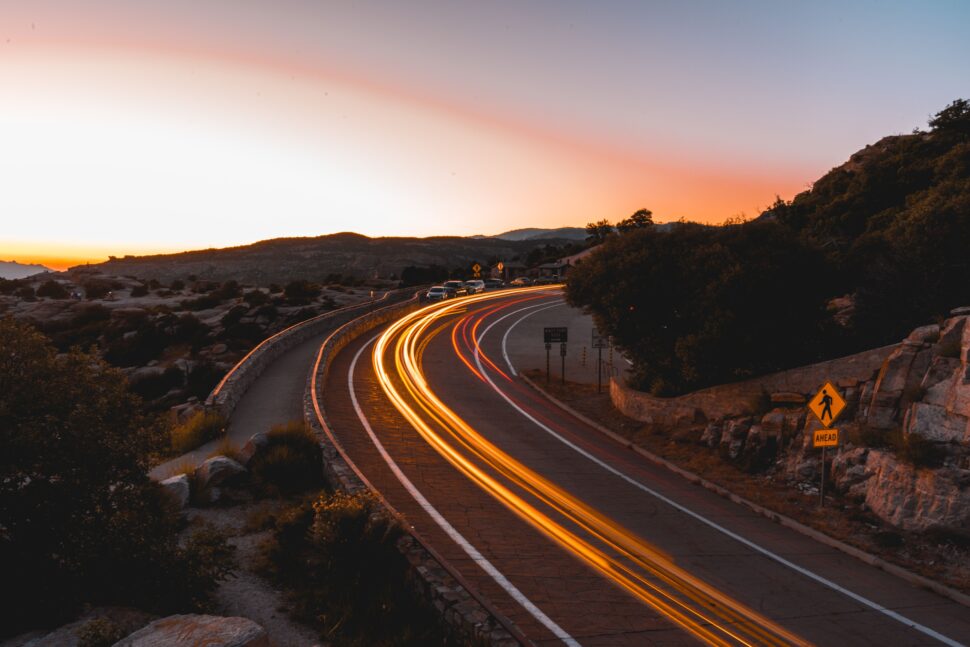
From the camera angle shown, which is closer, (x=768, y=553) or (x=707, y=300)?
(x=768, y=553)

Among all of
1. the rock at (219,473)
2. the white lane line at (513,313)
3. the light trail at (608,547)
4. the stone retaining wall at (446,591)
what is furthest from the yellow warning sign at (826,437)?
the white lane line at (513,313)

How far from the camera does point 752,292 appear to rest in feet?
66.6

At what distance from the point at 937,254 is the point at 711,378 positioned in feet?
35.5

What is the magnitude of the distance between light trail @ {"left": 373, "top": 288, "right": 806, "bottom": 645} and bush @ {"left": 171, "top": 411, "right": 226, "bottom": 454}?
727 cm

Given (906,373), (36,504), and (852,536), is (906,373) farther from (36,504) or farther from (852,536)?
(36,504)

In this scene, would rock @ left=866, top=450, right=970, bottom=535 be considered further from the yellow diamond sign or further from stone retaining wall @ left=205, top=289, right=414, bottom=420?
stone retaining wall @ left=205, top=289, right=414, bottom=420

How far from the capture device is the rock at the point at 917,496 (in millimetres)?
12008

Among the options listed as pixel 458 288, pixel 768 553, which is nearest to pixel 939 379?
pixel 768 553

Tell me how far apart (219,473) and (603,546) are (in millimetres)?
9627

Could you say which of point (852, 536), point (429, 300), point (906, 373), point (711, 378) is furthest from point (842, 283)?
point (429, 300)

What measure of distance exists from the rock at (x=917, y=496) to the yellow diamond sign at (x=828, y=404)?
130 cm

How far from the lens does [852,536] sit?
42.6 feet

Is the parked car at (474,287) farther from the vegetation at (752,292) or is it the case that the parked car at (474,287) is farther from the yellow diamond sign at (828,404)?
the yellow diamond sign at (828,404)

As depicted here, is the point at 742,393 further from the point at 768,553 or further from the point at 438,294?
the point at 438,294
